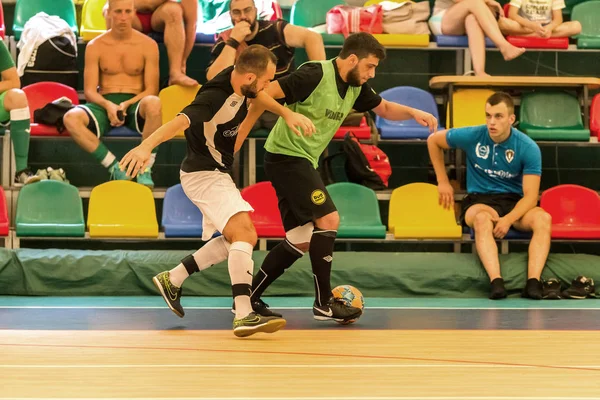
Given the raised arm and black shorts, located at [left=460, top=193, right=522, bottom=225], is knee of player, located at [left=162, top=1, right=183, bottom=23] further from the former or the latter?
black shorts, located at [left=460, top=193, right=522, bottom=225]

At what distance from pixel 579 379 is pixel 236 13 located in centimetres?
500

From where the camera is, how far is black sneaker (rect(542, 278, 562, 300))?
718 centimetres

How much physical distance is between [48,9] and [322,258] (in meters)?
4.76

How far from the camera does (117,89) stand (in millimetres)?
8445

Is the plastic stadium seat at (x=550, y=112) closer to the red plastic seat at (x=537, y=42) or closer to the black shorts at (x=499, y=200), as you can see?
the red plastic seat at (x=537, y=42)

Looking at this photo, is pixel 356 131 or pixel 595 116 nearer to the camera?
pixel 356 131

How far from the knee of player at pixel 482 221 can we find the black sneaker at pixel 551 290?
0.58m

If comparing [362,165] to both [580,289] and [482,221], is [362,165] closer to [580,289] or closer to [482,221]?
[482,221]

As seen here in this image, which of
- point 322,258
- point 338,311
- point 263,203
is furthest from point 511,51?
point 338,311

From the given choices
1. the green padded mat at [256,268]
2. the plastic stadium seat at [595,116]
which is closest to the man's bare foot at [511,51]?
the plastic stadium seat at [595,116]

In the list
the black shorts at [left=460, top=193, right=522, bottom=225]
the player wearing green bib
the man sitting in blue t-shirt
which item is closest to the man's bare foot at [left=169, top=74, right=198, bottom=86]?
the man sitting in blue t-shirt

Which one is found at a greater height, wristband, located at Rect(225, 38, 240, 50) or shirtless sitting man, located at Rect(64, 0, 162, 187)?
wristband, located at Rect(225, 38, 240, 50)

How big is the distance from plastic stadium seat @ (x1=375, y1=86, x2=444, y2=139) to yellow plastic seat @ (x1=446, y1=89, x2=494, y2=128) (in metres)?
0.21

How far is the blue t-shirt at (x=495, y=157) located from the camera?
24.7ft
